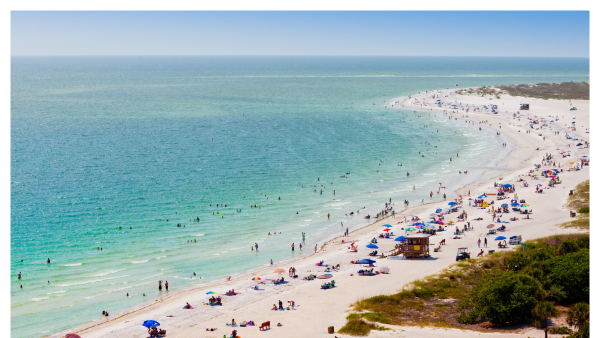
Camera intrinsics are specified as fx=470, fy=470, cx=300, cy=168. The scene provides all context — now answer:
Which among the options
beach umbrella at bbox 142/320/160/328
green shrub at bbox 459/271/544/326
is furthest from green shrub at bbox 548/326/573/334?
beach umbrella at bbox 142/320/160/328

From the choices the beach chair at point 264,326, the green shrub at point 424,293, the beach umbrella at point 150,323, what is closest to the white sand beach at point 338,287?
the beach chair at point 264,326

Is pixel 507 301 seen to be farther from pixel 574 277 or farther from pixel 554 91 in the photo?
pixel 554 91

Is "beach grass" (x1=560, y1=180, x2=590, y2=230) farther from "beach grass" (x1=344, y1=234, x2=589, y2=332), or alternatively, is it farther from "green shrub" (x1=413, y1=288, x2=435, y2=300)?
"green shrub" (x1=413, y1=288, x2=435, y2=300)

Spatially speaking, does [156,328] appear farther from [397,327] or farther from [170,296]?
[397,327]

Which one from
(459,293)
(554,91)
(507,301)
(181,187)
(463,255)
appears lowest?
(463,255)

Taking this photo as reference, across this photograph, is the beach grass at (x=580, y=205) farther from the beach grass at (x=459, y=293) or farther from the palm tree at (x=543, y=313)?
the palm tree at (x=543, y=313)

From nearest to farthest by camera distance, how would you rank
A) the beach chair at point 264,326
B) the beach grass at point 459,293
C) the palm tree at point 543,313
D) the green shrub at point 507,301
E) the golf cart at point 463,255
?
the palm tree at point 543,313
the green shrub at point 507,301
the beach grass at point 459,293
the beach chair at point 264,326
the golf cart at point 463,255

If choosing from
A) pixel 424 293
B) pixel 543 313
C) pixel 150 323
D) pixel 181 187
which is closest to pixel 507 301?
pixel 543 313
